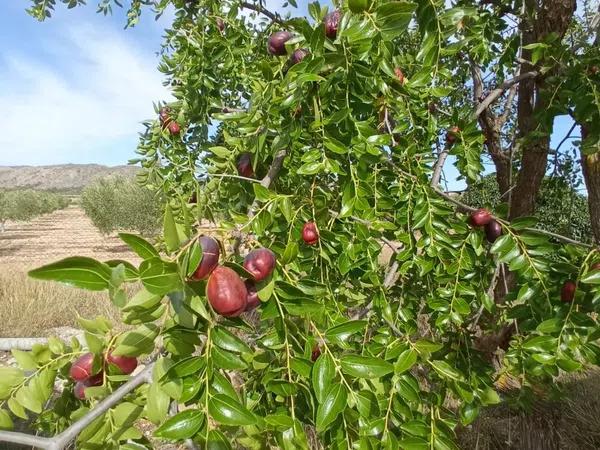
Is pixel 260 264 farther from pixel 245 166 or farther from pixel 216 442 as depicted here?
pixel 245 166

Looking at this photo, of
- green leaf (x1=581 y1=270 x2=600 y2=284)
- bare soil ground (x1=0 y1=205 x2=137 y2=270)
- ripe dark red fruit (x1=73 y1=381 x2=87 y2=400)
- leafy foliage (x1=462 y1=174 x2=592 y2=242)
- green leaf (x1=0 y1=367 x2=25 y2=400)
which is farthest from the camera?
bare soil ground (x1=0 y1=205 x2=137 y2=270)

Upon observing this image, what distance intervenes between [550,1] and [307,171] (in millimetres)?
2104

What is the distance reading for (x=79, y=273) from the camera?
636 millimetres

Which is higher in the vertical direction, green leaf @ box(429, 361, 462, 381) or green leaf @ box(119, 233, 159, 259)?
green leaf @ box(119, 233, 159, 259)

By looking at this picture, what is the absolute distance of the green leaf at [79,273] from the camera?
2.00ft

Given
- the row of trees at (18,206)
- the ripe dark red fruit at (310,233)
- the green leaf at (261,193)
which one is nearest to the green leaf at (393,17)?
the green leaf at (261,193)

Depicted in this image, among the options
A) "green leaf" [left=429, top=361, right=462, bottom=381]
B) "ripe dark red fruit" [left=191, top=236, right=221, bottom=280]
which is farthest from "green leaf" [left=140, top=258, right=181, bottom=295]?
"green leaf" [left=429, top=361, right=462, bottom=381]

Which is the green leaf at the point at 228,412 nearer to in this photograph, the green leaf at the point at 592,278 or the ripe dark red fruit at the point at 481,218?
the green leaf at the point at 592,278

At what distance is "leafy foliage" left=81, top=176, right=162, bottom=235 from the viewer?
24.9 m

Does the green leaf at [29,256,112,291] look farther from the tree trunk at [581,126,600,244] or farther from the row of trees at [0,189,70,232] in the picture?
the row of trees at [0,189,70,232]

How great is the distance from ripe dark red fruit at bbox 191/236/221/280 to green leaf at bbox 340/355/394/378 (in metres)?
0.38

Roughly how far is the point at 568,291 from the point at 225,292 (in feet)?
3.89

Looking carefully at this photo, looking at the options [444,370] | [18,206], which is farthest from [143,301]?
[18,206]

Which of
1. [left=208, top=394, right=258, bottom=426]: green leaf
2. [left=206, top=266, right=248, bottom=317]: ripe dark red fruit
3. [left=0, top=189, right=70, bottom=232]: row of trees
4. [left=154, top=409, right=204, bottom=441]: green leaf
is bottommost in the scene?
[left=0, top=189, right=70, bottom=232]: row of trees
